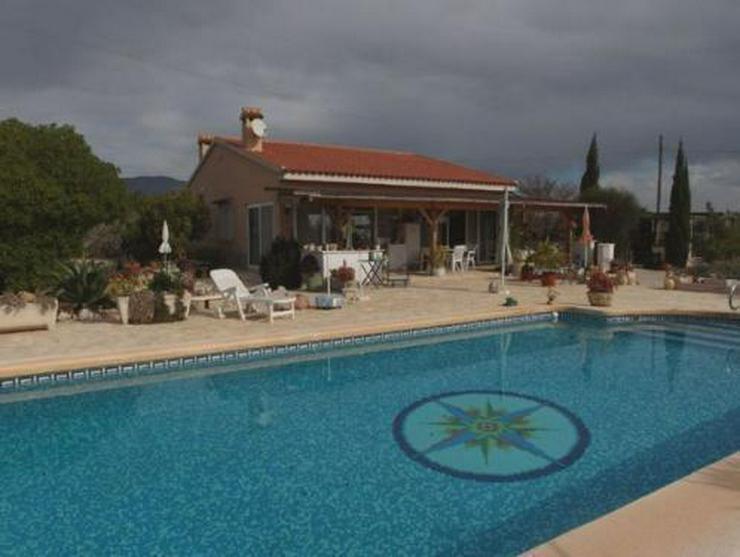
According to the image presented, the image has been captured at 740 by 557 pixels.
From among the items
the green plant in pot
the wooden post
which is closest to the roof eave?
the wooden post

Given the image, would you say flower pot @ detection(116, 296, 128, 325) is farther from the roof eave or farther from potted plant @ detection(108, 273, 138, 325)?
the roof eave

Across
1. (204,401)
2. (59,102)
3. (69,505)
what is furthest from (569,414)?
(59,102)

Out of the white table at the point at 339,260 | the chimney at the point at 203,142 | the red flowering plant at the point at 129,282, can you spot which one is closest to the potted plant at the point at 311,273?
the white table at the point at 339,260

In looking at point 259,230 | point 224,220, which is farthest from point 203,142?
point 259,230

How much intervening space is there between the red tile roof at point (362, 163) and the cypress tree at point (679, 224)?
1186cm

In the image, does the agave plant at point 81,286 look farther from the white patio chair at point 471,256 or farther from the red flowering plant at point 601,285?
the white patio chair at point 471,256

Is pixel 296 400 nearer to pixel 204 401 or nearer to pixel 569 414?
pixel 204 401

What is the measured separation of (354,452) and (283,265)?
10840 mm

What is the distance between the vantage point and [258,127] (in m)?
20.5

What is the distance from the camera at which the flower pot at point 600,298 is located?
13594 mm

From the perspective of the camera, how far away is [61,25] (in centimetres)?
1477

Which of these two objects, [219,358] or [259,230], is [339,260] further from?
[219,358]

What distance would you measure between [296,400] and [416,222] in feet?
48.9

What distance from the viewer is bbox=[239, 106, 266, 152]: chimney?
20.5 metres
